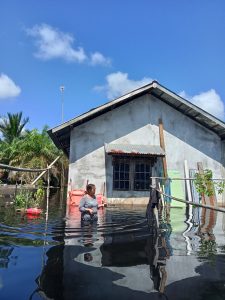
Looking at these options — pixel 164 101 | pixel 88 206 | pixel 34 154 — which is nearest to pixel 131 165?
pixel 164 101

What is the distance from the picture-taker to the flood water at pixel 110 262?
161 inches

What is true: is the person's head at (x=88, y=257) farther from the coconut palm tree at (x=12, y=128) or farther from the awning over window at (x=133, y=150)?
the coconut palm tree at (x=12, y=128)

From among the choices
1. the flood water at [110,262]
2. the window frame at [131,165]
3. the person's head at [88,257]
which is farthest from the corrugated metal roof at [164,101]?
the person's head at [88,257]

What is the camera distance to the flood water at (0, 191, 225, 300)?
410cm

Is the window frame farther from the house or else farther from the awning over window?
the awning over window

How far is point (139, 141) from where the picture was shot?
56.2ft

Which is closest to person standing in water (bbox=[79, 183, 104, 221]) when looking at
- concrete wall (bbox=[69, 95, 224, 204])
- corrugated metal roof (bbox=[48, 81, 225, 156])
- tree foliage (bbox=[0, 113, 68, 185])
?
corrugated metal roof (bbox=[48, 81, 225, 156])

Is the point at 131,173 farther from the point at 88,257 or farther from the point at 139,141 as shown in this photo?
the point at 88,257

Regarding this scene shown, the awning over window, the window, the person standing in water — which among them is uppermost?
the awning over window

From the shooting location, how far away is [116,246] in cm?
652

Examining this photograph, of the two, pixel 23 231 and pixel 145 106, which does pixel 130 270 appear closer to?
pixel 23 231

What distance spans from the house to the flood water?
7.67 meters

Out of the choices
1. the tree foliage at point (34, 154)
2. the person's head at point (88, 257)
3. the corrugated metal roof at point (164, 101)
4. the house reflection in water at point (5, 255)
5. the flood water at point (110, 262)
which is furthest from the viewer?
the tree foliage at point (34, 154)

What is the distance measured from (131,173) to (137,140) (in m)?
1.65
